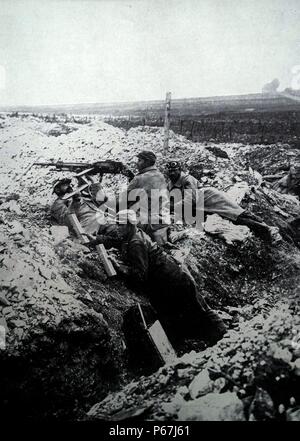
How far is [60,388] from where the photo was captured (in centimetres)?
222

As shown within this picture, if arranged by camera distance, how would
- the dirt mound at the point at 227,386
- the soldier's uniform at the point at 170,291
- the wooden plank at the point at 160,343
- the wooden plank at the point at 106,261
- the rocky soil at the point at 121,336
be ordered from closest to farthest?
the dirt mound at the point at 227,386 < the rocky soil at the point at 121,336 < the wooden plank at the point at 160,343 < the soldier's uniform at the point at 170,291 < the wooden plank at the point at 106,261

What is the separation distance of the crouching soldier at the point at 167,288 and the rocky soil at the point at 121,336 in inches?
6.3

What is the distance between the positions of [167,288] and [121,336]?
0.74m

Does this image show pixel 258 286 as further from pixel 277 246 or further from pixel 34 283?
pixel 34 283

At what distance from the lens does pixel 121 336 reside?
2.78m

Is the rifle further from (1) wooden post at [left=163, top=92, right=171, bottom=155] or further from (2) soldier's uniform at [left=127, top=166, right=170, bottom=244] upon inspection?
(1) wooden post at [left=163, top=92, right=171, bottom=155]

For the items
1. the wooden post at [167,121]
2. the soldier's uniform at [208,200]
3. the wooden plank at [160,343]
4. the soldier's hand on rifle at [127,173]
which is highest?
the wooden post at [167,121]

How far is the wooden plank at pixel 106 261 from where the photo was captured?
10.7 feet

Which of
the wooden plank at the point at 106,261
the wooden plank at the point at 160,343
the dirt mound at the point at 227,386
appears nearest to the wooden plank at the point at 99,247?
the wooden plank at the point at 106,261

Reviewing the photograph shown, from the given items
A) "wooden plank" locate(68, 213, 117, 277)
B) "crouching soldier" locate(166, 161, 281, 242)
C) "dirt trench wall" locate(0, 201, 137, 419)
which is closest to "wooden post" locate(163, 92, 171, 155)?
"crouching soldier" locate(166, 161, 281, 242)

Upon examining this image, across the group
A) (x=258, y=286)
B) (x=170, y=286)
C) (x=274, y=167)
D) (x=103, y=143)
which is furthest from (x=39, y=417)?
(x=274, y=167)

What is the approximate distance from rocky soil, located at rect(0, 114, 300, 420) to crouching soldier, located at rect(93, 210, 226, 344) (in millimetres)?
160

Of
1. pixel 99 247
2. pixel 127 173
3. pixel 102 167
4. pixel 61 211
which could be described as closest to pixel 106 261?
pixel 99 247

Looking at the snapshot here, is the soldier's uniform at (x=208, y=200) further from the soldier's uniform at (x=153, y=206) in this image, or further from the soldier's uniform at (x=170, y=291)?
the soldier's uniform at (x=170, y=291)
